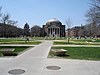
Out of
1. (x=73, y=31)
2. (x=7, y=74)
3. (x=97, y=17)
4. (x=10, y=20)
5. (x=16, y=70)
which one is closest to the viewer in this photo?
(x=7, y=74)

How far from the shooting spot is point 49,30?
156m

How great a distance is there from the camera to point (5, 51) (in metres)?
18.5

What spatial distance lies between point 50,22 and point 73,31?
2641 centimetres

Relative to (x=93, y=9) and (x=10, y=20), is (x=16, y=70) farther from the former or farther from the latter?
(x=10, y=20)

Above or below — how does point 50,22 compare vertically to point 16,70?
above

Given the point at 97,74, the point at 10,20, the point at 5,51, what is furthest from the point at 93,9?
the point at 10,20

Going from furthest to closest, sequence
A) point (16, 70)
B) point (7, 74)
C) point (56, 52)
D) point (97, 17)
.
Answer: point (97, 17), point (56, 52), point (16, 70), point (7, 74)

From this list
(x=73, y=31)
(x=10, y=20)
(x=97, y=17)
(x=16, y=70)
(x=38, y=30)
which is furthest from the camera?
(x=73, y=31)

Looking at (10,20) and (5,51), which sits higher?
(10,20)

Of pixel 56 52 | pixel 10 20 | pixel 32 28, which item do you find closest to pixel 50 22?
pixel 32 28

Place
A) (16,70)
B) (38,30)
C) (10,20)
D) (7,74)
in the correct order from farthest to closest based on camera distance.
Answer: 1. (38,30)
2. (10,20)
3. (16,70)
4. (7,74)

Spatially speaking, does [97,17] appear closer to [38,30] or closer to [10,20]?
[10,20]

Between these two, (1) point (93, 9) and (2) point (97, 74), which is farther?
(1) point (93, 9)

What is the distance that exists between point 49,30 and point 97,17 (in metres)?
129
